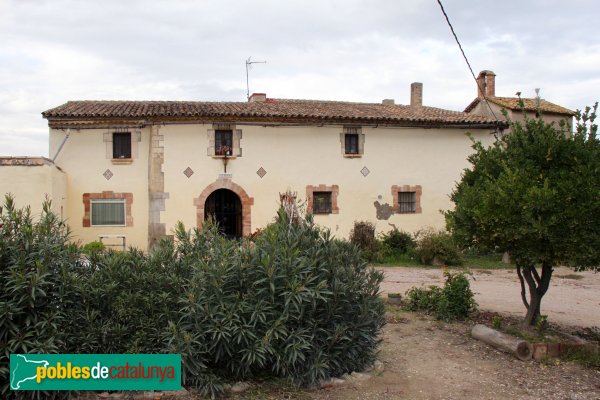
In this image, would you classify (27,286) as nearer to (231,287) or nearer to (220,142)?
(231,287)

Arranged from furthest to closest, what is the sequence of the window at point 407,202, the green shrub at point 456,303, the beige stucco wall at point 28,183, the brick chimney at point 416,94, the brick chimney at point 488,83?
1. the brick chimney at point 488,83
2. the brick chimney at point 416,94
3. the window at point 407,202
4. the beige stucco wall at point 28,183
5. the green shrub at point 456,303

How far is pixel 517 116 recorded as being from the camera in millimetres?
22922

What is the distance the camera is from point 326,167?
1772 cm

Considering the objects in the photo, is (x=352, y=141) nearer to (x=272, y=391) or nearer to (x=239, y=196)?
(x=239, y=196)

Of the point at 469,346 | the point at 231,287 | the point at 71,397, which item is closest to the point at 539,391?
the point at 469,346

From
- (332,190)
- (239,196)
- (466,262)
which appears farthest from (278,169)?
(466,262)

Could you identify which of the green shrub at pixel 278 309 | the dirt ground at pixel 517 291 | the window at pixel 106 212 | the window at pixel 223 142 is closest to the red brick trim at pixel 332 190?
the window at pixel 223 142

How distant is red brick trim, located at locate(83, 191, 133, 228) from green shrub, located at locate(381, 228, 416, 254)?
8.37 meters

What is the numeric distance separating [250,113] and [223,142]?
1.34 m

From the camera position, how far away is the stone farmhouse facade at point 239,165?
16.7 meters

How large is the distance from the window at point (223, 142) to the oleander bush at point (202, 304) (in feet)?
39.3

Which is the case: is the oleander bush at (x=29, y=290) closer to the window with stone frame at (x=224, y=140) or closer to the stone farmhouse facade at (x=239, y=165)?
the stone farmhouse facade at (x=239, y=165)

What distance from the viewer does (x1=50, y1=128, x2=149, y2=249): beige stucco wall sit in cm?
1661

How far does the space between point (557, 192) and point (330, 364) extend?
3.26 meters
